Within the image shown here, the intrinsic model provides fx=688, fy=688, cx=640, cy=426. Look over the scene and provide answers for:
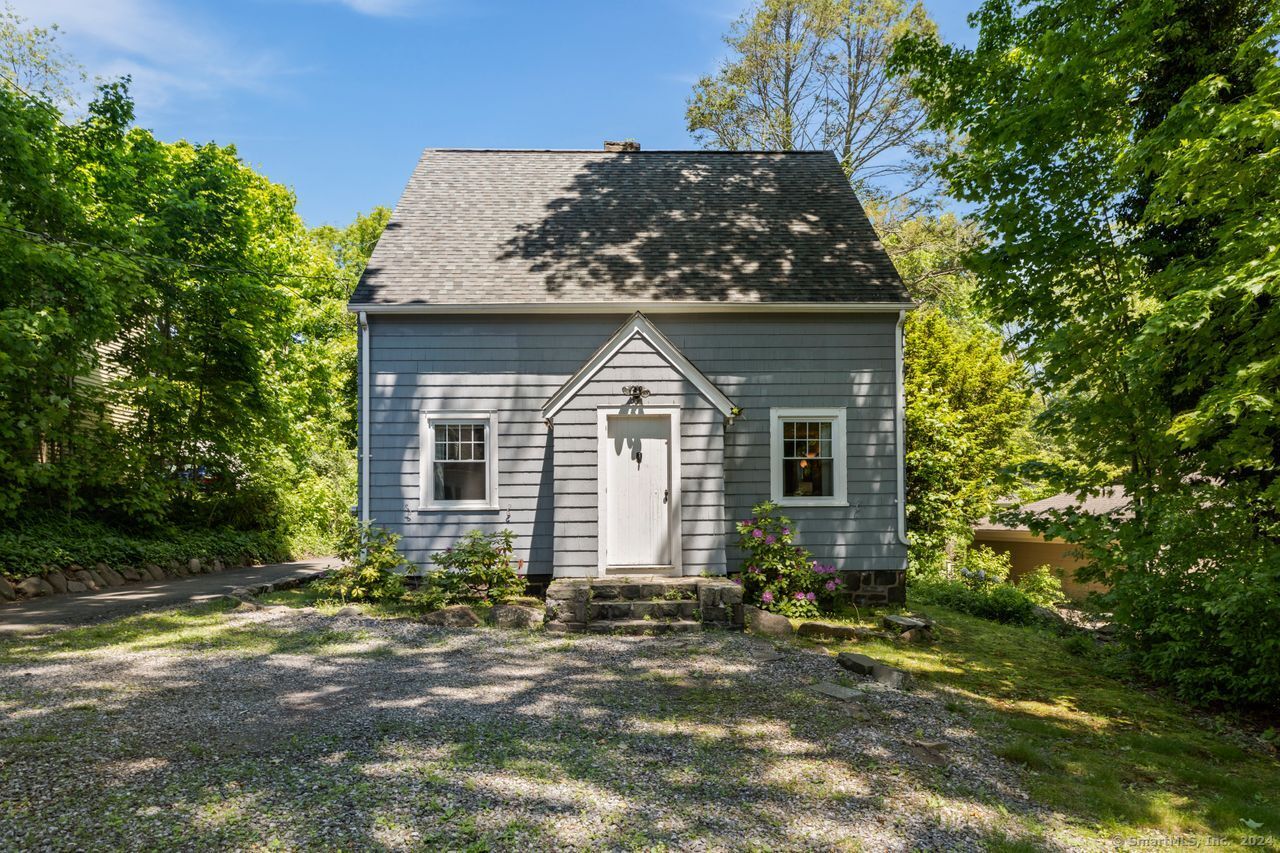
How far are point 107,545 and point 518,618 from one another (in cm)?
842

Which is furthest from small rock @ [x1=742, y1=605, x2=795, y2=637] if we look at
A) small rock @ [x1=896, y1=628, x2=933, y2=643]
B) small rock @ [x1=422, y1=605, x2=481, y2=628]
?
small rock @ [x1=422, y1=605, x2=481, y2=628]

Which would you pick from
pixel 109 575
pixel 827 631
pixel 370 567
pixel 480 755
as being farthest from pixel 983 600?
pixel 109 575

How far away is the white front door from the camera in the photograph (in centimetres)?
947

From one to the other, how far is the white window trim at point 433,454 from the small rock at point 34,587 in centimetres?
590

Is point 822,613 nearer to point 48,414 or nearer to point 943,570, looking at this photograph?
point 943,570

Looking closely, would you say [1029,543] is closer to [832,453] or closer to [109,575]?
[832,453]

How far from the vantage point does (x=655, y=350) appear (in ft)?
31.2

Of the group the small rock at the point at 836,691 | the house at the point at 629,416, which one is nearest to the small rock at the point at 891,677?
the small rock at the point at 836,691

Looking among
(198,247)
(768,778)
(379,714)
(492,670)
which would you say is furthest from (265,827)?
(198,247)

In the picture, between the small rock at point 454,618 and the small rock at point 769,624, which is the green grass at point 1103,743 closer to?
the small rock at point 769,624

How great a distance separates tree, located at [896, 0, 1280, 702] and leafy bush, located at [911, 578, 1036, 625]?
4126 millimetres

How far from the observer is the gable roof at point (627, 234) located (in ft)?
34.6

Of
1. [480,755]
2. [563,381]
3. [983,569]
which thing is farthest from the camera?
[983,569]

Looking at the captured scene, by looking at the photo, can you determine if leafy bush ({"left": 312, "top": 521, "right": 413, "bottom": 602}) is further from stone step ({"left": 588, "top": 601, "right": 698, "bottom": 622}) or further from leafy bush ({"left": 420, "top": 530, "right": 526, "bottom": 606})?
stone step ({"left": 588, "top": 601, "right": 698, "bottom": 622})
